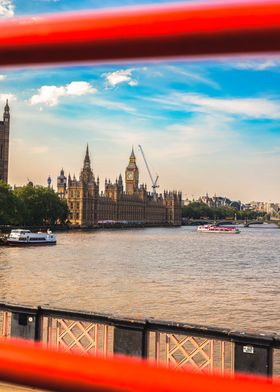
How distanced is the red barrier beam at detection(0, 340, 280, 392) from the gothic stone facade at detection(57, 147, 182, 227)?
90.7m

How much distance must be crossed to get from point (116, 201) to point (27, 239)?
210ft

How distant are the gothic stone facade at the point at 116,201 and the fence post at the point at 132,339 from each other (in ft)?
281

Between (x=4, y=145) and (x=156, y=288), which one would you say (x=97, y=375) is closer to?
(x=156, y=288)

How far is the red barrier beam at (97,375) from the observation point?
1.81 ft

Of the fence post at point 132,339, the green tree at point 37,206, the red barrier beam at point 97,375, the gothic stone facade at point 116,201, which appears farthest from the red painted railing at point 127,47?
the gothic stone facade at point 116,201

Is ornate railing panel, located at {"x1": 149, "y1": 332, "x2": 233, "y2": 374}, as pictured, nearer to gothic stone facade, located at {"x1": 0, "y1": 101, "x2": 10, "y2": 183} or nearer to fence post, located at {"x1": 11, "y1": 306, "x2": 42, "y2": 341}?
fence post, located at {"x1": 11, "y1": 306, "x2": 42, "y2": 341}

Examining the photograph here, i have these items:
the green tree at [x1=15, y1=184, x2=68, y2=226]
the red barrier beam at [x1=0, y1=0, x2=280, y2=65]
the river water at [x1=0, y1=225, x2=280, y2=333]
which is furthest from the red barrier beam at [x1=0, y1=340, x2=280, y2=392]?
the green tree at [x1=15, y1=184, x2=68, y2=226]

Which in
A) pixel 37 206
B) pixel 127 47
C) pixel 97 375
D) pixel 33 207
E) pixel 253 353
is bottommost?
pixel 253 353

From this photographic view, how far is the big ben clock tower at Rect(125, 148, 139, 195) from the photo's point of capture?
124812 mm

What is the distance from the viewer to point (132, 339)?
18.8 feet

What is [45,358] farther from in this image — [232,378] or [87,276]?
[87,276]

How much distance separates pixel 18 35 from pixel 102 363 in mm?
414

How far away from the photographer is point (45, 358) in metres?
0.63

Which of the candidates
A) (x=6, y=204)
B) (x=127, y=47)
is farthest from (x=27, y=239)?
(x=127, y=47)
